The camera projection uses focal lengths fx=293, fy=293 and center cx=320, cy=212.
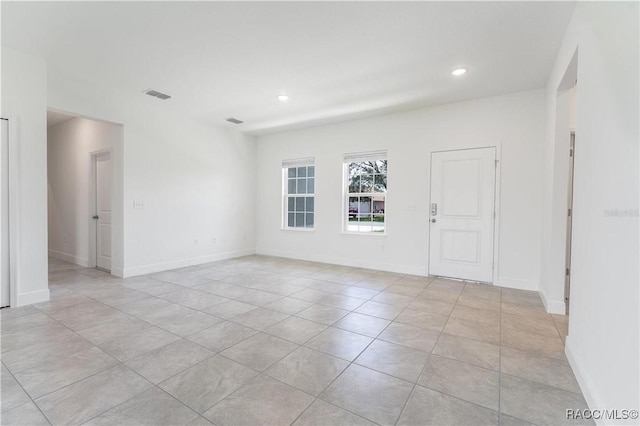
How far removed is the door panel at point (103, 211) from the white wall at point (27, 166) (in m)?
1.69

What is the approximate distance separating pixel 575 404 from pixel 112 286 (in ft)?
16.3

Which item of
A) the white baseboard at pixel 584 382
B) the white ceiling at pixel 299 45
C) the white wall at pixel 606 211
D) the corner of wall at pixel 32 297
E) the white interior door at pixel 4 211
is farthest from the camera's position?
the corner of wall at pixel 32 297

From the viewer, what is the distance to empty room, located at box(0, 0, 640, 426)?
167 centimetres

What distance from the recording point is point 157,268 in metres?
4.96

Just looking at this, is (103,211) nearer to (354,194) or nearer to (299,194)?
(299,194)

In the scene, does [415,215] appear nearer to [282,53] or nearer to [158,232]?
Result: [282,53]

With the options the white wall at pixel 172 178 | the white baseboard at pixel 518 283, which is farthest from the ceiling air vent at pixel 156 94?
the white baseboard at pixel 518 283

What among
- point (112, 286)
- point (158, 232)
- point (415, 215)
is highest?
point (415, 215)

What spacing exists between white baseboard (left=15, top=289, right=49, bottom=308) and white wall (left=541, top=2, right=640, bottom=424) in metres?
5.02

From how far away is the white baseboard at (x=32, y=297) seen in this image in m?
3.24

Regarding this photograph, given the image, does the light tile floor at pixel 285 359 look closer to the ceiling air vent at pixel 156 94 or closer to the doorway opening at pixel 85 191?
the doorway opening at pixel 85 191

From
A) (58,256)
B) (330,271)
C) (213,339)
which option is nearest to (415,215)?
(330,271)

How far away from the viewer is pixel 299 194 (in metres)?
6.33

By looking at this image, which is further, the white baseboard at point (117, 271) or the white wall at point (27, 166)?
the white baseboard at point (117, 271)
